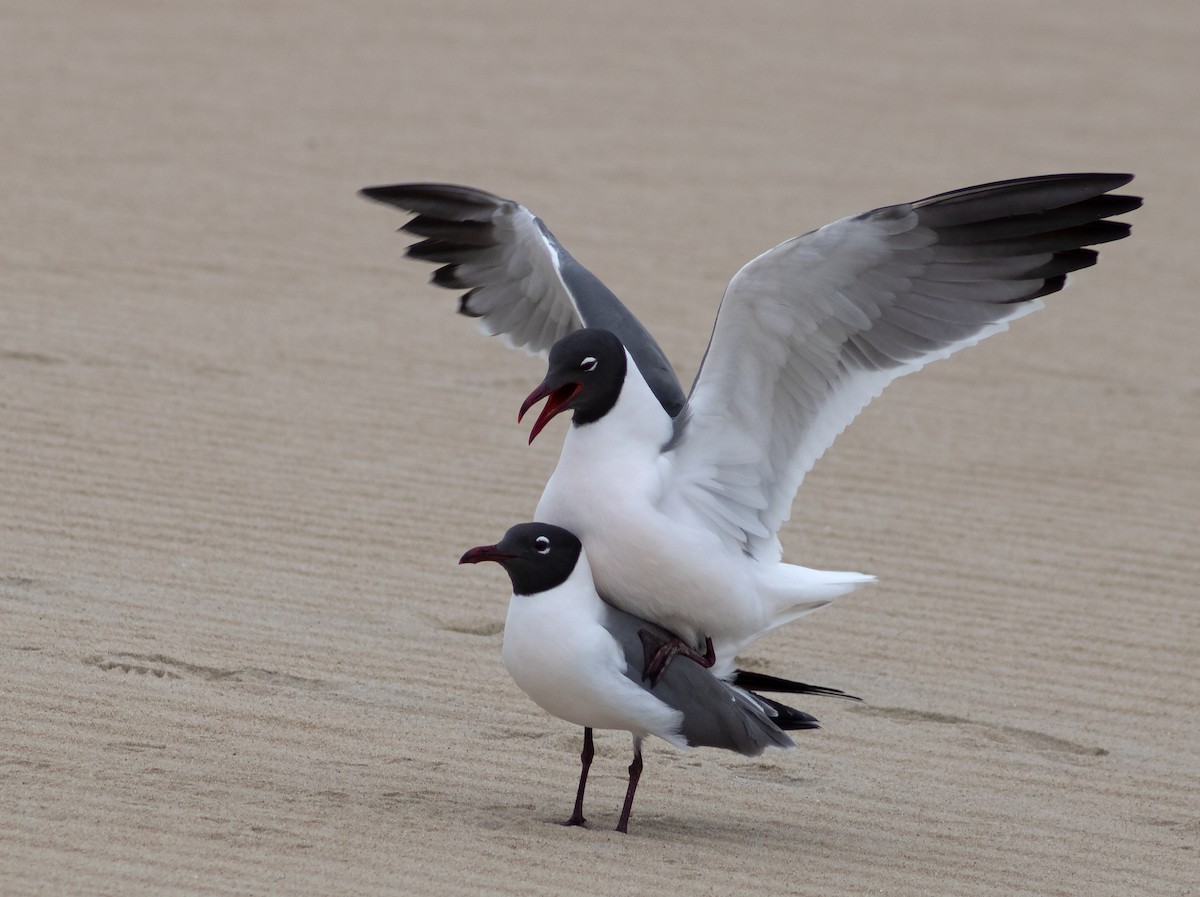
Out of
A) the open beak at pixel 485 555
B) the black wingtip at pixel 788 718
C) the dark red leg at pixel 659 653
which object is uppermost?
the open beak at pixel 485 555

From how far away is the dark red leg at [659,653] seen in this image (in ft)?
16.0

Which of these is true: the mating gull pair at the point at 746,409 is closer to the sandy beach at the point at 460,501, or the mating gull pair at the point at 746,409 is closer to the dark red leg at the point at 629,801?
the dark red leg at the point at 629,801

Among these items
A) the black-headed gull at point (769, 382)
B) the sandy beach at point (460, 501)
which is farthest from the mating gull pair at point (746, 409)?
the sandy beach at point (460, 501)

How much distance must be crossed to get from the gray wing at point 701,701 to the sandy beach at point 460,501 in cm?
25

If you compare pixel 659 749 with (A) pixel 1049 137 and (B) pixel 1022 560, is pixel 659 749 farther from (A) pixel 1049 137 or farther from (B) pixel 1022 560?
(A) pixel 1049 137

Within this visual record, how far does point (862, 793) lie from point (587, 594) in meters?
1.16

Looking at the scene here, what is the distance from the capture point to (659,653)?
16.2 feet

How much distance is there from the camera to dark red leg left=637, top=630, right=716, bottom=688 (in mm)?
4875

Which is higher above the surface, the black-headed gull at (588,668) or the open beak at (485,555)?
the open beak at (485,555)

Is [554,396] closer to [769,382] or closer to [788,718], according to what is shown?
[769,382]

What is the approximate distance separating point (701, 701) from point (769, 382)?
38.4 inches

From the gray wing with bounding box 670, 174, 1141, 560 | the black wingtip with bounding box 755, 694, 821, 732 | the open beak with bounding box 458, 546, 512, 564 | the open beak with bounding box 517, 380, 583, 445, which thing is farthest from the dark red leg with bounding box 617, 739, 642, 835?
the open beak with bounding box 517, 380, 583, 445

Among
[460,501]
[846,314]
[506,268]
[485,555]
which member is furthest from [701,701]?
[460,501]

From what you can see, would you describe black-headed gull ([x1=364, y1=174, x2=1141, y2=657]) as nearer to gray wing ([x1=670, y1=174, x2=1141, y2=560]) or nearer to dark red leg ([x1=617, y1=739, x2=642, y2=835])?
gray wing ([x1=670, y1=174, x2=1141, y2=560])
